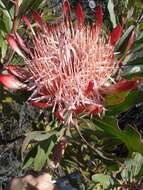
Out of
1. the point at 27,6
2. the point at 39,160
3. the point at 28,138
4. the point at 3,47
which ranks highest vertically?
the point at 27,6

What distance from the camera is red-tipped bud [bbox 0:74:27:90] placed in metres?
1.49

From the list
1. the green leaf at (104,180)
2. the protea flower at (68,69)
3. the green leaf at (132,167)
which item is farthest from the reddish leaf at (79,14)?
the green leaf at (104,180)

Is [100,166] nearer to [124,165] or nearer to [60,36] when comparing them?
[124,165]

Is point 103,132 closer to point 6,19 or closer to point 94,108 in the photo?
point 94,108

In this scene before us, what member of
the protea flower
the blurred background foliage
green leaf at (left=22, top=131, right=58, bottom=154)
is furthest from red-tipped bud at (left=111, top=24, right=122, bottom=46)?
green leaf at (left=22, top=131, right=58, bottom=154)

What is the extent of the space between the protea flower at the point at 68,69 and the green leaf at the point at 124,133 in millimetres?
93

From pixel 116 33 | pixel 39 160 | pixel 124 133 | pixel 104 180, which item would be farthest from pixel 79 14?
pixel 104 180

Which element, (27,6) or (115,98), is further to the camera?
(27,6)

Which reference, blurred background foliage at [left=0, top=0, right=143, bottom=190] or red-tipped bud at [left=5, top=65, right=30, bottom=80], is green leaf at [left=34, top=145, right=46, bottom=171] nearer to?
blurred background foliage at [left=0, top=0, right=143, bottom=190]

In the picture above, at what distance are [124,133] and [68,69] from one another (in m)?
0.24

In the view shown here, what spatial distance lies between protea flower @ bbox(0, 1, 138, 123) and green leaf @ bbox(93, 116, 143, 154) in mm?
93

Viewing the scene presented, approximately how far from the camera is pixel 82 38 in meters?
1.54

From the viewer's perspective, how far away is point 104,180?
6.64 ft

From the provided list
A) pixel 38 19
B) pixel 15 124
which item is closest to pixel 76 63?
pixel 38 19
